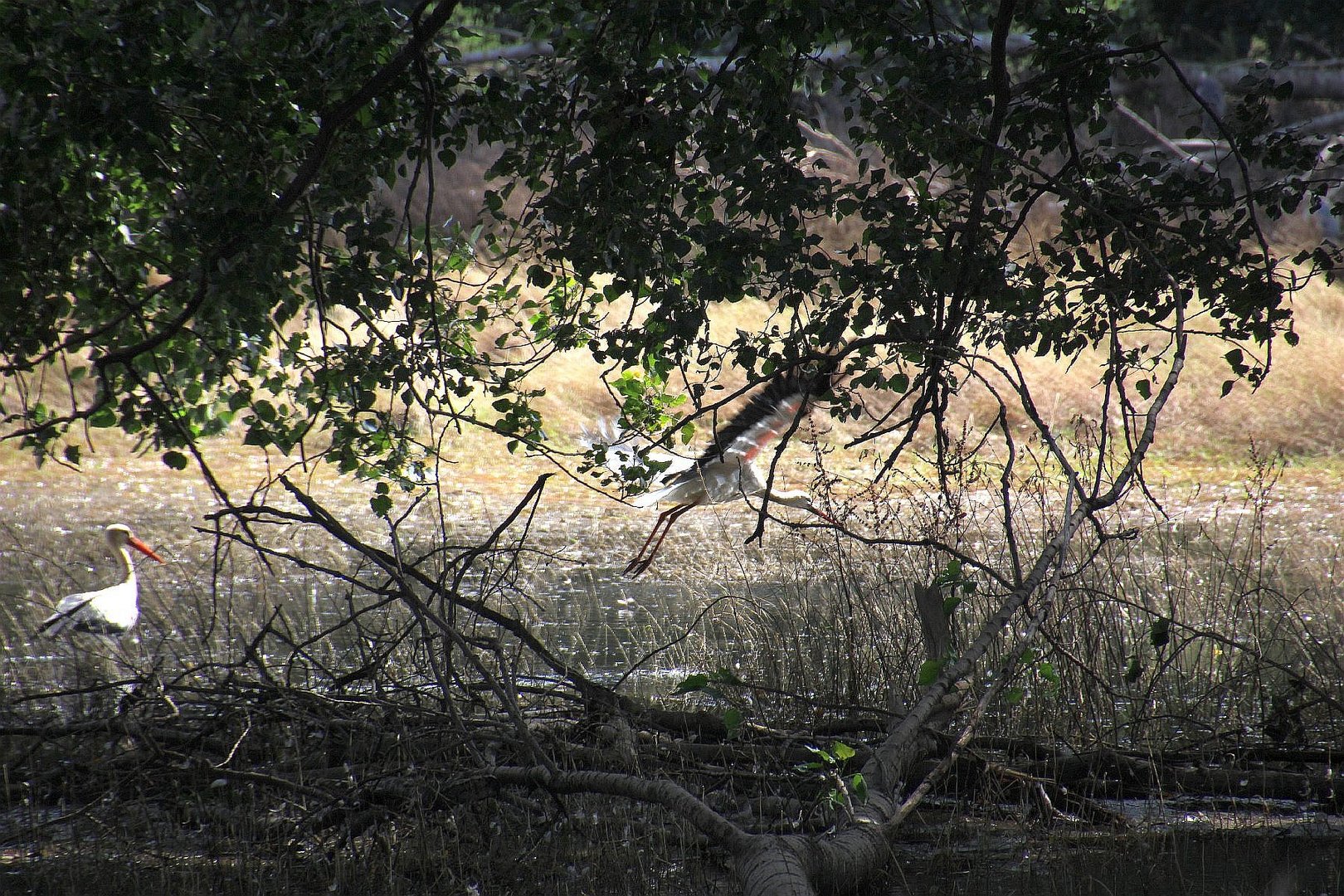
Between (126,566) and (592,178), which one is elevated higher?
(592,178)

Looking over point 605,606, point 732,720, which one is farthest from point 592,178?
point 605,606

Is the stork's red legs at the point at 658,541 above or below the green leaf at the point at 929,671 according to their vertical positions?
above

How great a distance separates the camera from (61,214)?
3598mm

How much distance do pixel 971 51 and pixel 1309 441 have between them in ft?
47.6

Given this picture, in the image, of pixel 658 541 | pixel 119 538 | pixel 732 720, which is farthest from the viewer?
pixel 119 538

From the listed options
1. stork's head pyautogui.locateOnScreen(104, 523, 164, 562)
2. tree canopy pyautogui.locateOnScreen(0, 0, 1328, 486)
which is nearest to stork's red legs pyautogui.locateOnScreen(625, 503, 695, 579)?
tree canopy pyautogui.locateOnScreen(0, 0, 1328, 486)

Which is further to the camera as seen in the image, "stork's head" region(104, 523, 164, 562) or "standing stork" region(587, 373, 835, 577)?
"stork's head" region(104, 523, 164, 562)

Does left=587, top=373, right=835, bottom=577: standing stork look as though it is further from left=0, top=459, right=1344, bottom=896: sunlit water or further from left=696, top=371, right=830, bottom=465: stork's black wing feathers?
left=0, top=459, right=1344, bottom=896: sunlit water

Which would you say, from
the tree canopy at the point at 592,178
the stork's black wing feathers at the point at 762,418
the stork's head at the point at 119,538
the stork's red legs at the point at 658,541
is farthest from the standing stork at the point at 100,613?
the stork's black wing feathers at the point at 762,418

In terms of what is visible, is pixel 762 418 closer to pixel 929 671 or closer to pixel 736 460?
pixel 736 460

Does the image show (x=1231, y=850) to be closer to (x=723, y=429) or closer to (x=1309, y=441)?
(x=723, y=429)

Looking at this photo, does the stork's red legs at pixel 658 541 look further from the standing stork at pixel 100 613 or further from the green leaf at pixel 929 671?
the green leaf at pixel 929 671

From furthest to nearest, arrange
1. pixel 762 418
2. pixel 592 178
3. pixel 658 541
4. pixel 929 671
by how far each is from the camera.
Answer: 1. pixel 658 541
2. pixel 762 418
3. pixel 592 178
4. pixel 929 671

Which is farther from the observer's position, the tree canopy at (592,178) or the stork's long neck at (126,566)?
the stork's long neck at (126,566)
